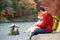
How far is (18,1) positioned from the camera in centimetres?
1427

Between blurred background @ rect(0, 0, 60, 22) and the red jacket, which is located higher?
the red jacket

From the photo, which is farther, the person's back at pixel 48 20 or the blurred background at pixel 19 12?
the blurred background at pixel 19 12

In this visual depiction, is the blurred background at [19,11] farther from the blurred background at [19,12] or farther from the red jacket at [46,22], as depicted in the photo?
the red jacket at [46,22]

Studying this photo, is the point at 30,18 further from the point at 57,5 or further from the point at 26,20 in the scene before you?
the point at 57,5

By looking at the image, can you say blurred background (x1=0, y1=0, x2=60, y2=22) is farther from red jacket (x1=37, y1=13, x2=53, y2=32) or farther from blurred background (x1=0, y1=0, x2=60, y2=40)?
red jacket (x1=37, y1=13, x2=53, y2=32)

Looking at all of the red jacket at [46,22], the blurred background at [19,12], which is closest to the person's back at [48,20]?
the red jacket at [46,22]

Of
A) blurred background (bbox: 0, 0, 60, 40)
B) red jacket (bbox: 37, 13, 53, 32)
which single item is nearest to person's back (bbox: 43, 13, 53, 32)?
red jacket (bbox: 37, 13, 53, 32)

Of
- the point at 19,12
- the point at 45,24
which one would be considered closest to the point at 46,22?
the point at 45,24

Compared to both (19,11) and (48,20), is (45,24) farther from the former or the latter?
(19,11)

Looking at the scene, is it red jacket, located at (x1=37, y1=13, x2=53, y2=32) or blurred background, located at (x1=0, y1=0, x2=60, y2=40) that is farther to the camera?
blurred background, located at (x1=0, y1=0, x2=60, y2=40)

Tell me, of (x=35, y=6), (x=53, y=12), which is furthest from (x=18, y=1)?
(x=53, y=12)

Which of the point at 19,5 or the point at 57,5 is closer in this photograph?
the point at 57,5

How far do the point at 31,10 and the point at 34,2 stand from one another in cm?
58

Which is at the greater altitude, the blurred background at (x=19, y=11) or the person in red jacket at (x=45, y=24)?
the person in red jacket at (x=45, y=24)
